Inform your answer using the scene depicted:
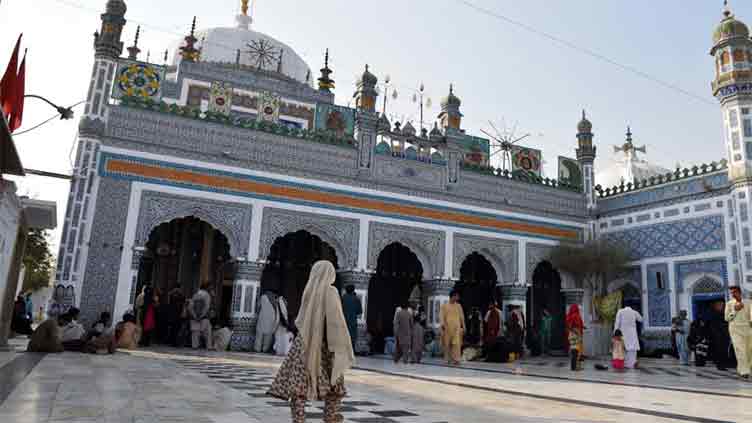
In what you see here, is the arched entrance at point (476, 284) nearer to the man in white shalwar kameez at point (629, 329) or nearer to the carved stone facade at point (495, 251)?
the carved stone facade at point (495, 251)

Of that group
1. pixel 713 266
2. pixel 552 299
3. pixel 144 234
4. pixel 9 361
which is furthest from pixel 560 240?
pixel 9 361

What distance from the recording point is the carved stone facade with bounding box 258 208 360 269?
10242 millimetres

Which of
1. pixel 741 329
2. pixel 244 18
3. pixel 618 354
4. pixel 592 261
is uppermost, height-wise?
pixel 244 18

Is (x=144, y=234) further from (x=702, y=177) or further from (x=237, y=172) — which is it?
(x=702, y=177)

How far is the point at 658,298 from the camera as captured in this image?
11.8m

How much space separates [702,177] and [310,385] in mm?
11346

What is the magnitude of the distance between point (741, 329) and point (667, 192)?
5.96 metres

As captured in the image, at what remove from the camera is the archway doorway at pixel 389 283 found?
13000 millimetres

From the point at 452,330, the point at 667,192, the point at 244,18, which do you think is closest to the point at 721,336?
the point at 452,330

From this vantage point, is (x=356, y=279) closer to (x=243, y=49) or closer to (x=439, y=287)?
(x=439, y=287)

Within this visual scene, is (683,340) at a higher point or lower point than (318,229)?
lower

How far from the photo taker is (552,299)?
13.8 metres

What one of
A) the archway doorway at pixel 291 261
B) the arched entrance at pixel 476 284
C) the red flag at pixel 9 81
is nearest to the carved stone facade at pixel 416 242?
the archway doorway at pixel 291 261

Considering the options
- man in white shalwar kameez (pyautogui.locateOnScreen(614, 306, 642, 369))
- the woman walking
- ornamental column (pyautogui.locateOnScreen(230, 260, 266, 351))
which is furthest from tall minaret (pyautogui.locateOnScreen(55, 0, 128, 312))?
man in white shalwar kameez (pyautogui.locateOnScreen(614, 306, 642, 369))
